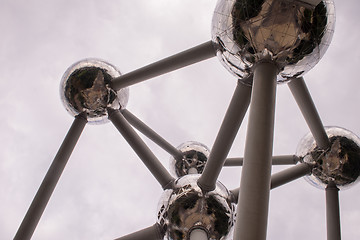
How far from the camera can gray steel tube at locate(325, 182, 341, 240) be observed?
22.4 ft

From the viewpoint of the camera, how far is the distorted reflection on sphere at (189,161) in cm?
972

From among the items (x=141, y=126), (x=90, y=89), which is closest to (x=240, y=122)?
(x=90, y=89)

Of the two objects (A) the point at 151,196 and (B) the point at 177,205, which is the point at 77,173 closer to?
(A) the point at 151,196

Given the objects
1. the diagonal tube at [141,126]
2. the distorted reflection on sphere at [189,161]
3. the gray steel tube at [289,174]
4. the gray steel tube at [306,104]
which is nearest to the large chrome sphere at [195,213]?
the gray steel tube at [289,174]

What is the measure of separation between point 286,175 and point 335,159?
4.24 feet

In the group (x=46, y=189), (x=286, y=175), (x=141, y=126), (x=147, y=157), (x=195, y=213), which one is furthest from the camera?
(x=141, y=126)

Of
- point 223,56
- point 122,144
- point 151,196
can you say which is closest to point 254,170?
point 223,56

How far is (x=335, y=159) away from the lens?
23.7 ft

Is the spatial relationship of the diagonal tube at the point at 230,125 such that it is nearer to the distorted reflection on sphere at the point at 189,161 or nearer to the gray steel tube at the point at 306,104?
the gray steel tube at the point at 306,104

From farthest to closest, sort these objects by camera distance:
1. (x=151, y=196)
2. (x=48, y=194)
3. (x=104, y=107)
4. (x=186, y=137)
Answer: (x=151, y=196) < (x=186, y=137) < (x=104, y=107) < (x=48, y=194)

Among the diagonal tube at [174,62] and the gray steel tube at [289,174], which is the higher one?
the diagonal tube at [174,62]

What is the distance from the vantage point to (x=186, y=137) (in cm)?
1898

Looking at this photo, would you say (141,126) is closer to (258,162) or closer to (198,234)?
(198,234)

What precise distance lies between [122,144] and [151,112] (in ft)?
6.81
